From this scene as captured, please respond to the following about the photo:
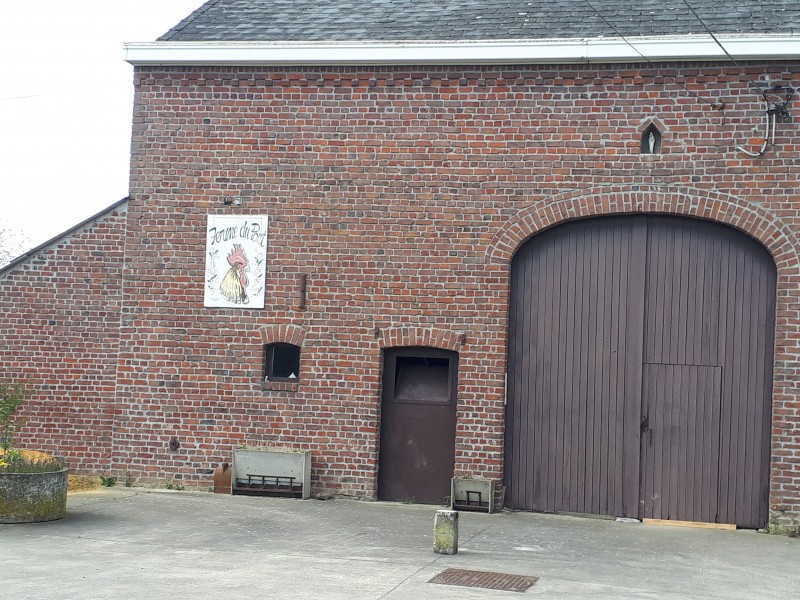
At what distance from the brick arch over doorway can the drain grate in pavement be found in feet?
15.3

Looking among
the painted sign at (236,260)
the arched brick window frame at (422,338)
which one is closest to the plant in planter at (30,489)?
the painted sign at (236,260)

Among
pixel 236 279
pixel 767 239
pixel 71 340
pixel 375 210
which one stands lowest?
pixel 71 340

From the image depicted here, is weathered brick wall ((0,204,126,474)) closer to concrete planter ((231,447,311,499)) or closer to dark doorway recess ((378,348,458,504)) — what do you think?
concrete planter ((231,447,311,499))

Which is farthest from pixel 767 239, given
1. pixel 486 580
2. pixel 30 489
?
pixel 30 489

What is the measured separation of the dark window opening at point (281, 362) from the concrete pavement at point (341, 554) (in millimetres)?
1712

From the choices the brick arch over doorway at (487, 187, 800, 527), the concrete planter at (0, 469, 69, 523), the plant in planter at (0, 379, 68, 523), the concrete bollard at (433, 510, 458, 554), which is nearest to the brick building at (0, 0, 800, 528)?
the brick arch over doorway at (487, 187, 800, 527)

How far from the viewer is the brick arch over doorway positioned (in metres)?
12.2

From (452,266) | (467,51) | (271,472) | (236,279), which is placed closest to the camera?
(467,51)

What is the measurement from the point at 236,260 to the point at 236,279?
26 centimetres

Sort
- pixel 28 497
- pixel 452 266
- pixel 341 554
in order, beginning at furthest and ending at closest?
pixel 452 266 → pixel 28 497 → pixel 341 554

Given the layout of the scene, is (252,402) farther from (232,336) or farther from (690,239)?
(690,239)

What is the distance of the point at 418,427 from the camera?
538 inches

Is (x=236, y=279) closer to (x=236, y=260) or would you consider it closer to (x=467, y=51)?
(x=236, y=260)

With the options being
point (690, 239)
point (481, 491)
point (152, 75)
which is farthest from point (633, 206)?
point (152, 75)
